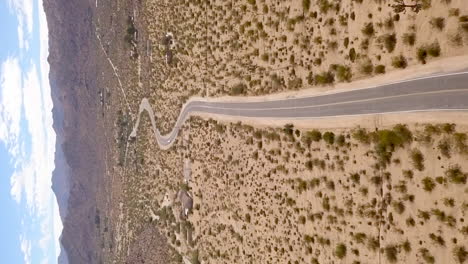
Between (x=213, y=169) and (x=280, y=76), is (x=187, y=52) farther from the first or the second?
(x=280, y=76)

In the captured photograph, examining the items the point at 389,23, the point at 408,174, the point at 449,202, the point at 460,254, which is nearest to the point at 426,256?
the point at 460,254

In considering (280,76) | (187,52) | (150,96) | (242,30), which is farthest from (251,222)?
(150,96)

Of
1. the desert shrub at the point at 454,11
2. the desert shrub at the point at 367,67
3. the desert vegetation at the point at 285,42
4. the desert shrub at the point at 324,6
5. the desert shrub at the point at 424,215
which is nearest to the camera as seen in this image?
the desert shrub at the point at 454,11

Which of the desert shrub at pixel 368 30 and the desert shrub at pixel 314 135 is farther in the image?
the desert shrub at pixel 314 135

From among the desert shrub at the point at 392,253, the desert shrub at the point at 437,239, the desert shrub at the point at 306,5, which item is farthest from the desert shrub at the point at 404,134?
the desert shrub at the point at 306,5

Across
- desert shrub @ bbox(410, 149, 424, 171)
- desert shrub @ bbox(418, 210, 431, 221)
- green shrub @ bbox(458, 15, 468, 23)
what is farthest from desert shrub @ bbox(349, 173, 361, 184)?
green shrub @ bbox(458, 15, 468, 23)

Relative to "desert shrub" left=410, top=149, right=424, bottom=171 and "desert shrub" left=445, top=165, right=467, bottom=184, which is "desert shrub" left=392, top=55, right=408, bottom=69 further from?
"desert shrub" left=445, top=165, right=467, bottom=184

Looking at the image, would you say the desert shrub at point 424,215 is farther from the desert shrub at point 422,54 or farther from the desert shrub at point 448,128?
the desert shrub at point 422,54
